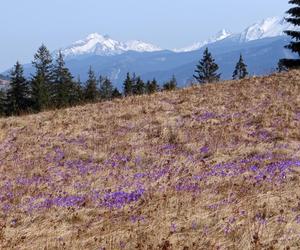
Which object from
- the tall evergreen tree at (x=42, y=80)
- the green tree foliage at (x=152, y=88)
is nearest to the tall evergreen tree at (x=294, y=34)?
the green tree foliage at (x=152, y=88)

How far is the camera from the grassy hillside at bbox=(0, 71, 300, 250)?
7809 millimetres

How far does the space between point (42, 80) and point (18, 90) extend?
169 inches

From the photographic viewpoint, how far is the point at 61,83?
9006 cm

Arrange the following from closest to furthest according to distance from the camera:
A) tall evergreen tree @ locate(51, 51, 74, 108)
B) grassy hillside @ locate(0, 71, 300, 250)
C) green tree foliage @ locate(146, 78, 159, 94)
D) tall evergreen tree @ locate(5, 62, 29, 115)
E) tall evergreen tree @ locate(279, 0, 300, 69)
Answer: grassy hillside @ locate(0, 71, 300, 250), green tree foliage @ locate(146, 78, 159, 94), tall evergreen tree @ locate(279, 0, 300, 69), tall evergreen tree @ locate(5, 62, 29, 115), tall evergreen tree @ locate(51, 51, 74, 108)

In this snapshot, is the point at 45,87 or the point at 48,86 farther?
the point at 48,86

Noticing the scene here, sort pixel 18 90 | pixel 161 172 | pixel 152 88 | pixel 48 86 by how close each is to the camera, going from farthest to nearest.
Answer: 1. pixel 48 86
2. pixel 18 90
3. pixel 152 88
4. pixel 161 172

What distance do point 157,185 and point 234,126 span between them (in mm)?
5039

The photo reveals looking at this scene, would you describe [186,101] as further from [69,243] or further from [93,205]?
[69,243]

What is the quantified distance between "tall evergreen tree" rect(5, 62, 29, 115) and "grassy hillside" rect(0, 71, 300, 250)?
6093 centimetres

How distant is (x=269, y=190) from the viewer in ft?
31.0

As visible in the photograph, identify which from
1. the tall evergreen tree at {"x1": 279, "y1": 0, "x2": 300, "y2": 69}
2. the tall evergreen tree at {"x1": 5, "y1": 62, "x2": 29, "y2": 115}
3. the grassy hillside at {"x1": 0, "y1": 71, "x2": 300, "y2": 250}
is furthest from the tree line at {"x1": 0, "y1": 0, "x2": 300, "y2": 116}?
the grassy hillside at {"x1": 0, "y1": 71, "x2": 300, "y2": 250}

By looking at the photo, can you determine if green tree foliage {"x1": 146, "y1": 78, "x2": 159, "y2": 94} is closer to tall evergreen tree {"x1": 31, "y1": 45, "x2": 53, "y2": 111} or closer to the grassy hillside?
the grassy hillside

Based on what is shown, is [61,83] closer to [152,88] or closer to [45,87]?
[45,87]

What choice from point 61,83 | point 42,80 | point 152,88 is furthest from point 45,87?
point 152,88
